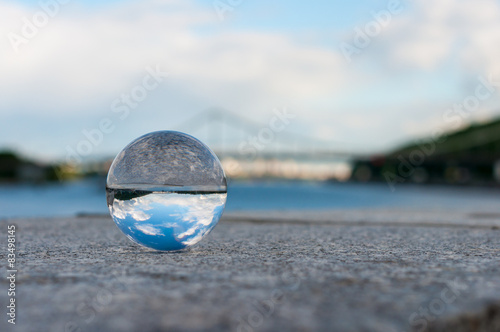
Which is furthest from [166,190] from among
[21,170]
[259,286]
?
[21,170]

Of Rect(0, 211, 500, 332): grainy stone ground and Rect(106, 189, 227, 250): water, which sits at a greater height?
Rect(106, 189, 227, 250): water

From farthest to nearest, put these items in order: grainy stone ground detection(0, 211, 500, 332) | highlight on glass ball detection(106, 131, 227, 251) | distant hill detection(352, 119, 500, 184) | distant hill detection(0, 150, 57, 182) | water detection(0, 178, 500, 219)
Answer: distant hill detection(0, 150, 57, 182), distant hill detection(352, 119, 500, 184), water detection(0, 178, 500, 219), highlight on glass ball detection(106, 131, 227, 251), grainy stone ground detection(0, 211, 500, 332)

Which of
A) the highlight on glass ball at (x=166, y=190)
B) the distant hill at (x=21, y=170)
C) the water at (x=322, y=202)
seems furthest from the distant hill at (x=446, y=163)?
the highlight on glass ball at (x=166, y=190)

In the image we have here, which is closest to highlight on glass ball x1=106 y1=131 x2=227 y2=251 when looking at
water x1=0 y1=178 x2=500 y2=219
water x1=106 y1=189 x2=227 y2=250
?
water x1=106 y1=189 x2=227 y2=250

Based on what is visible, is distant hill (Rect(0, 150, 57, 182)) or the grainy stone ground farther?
distant hill (Rect(0, 150, 57, 182))

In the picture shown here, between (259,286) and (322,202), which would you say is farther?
(322,202)

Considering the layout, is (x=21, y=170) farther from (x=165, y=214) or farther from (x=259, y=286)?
(x=259, y=286)

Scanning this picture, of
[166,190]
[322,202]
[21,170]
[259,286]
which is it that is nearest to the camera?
[259,286]

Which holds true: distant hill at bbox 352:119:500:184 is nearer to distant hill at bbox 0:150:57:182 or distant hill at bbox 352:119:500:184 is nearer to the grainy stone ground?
distant hill at bbox 0:150:57:182
